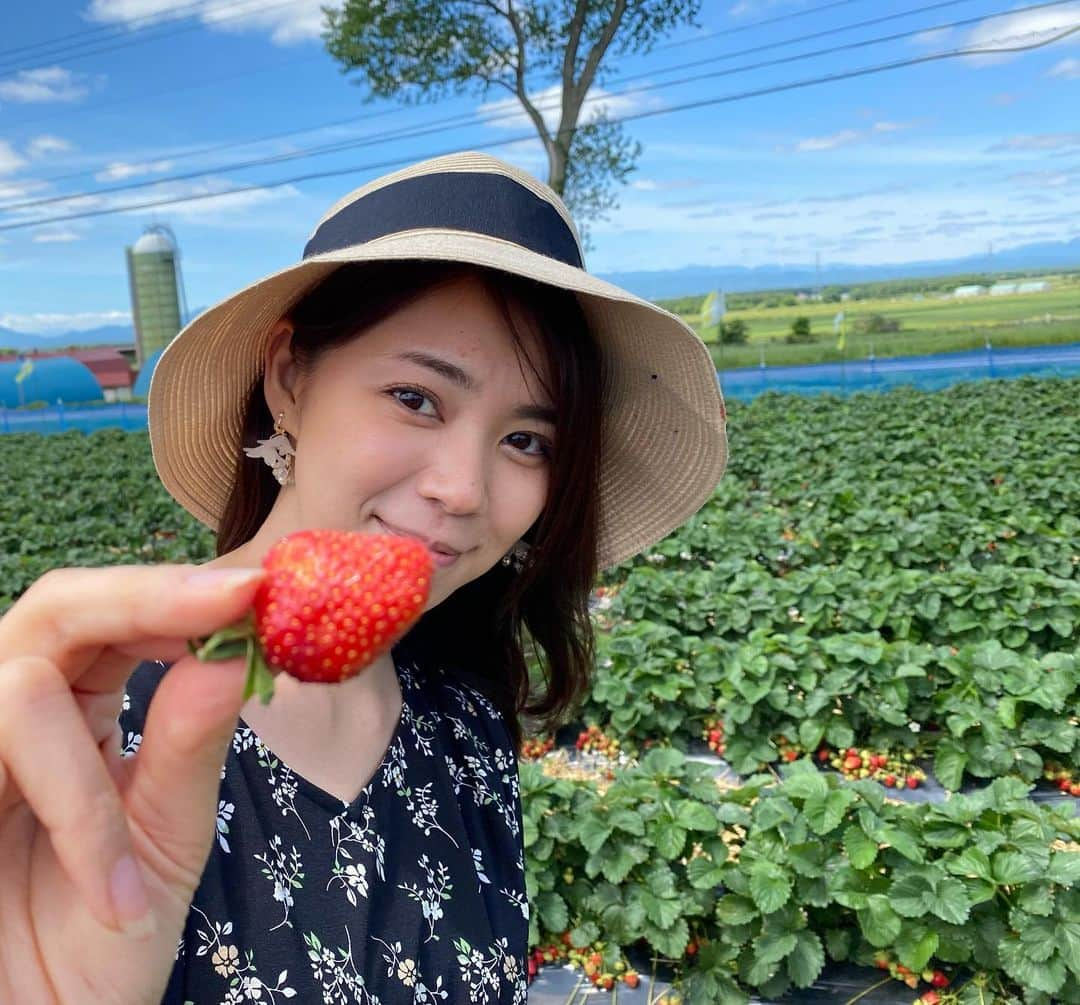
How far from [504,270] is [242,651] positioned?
27.3 inches

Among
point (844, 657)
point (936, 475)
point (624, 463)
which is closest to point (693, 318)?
point (936, 475)

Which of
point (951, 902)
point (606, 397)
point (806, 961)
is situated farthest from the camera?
point (806, 961)

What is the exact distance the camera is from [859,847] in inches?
96.0

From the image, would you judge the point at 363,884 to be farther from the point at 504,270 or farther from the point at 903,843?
the point at 903,843

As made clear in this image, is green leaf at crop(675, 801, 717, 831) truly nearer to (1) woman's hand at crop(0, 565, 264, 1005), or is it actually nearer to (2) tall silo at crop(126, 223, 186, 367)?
(1) woman's hand at crop(0, 565, 264, 1005)

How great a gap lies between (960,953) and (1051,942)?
254mm

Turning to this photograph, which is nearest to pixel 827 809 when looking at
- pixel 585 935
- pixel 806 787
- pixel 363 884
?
pixel 806 787

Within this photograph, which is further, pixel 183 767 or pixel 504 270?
pixel 504 270

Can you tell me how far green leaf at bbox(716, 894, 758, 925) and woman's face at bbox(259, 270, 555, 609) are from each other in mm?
1640

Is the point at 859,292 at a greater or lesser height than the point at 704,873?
greater

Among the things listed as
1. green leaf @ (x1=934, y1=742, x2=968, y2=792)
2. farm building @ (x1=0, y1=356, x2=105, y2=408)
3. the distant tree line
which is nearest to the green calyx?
green leaf @ (x1=934, y1=742, x2=968, y2=792)

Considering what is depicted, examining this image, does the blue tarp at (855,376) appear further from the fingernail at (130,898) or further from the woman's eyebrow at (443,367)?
the fingernail at (130,898)

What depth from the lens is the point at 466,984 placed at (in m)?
1.24

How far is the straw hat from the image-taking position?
4.20 feet
